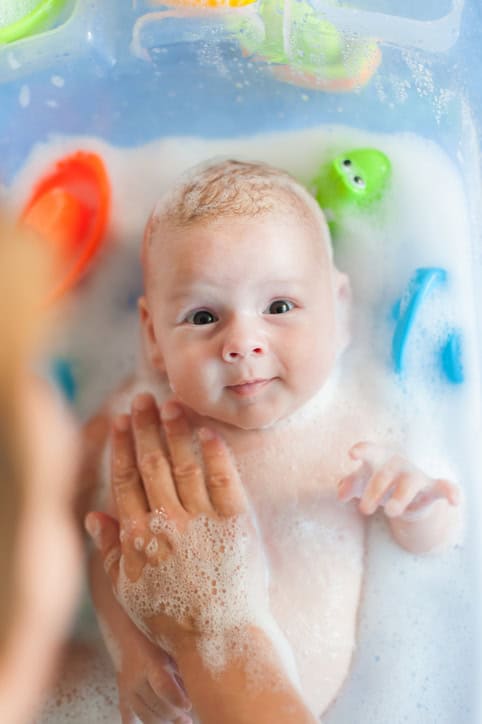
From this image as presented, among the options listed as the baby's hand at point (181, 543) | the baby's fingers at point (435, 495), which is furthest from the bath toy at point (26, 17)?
the baby's fingers at point (435, 495)

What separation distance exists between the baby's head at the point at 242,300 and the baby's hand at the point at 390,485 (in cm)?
15

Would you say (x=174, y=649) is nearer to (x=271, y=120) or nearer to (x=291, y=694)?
(x=291, y=694)

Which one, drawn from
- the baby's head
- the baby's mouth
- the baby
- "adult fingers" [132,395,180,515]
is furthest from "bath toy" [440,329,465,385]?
"adult fingers" [132,395,180,515]

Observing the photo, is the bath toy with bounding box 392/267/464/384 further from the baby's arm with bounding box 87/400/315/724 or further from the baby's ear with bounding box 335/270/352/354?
the baby's arm with bounding box 87/400/315/724

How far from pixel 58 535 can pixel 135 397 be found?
255 mm

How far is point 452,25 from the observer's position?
1.44 m

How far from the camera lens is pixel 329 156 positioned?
1.54m

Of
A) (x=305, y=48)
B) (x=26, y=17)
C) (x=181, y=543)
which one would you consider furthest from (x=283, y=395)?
(x=26, y=17)

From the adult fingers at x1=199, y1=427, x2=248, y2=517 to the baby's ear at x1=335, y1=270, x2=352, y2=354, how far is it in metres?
0.28

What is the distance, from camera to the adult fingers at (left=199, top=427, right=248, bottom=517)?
129 centimetres

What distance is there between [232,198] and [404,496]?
473 mm

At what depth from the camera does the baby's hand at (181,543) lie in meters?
1.26

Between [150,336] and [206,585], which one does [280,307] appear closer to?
[150,336]

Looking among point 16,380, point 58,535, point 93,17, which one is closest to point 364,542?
point 58,535
